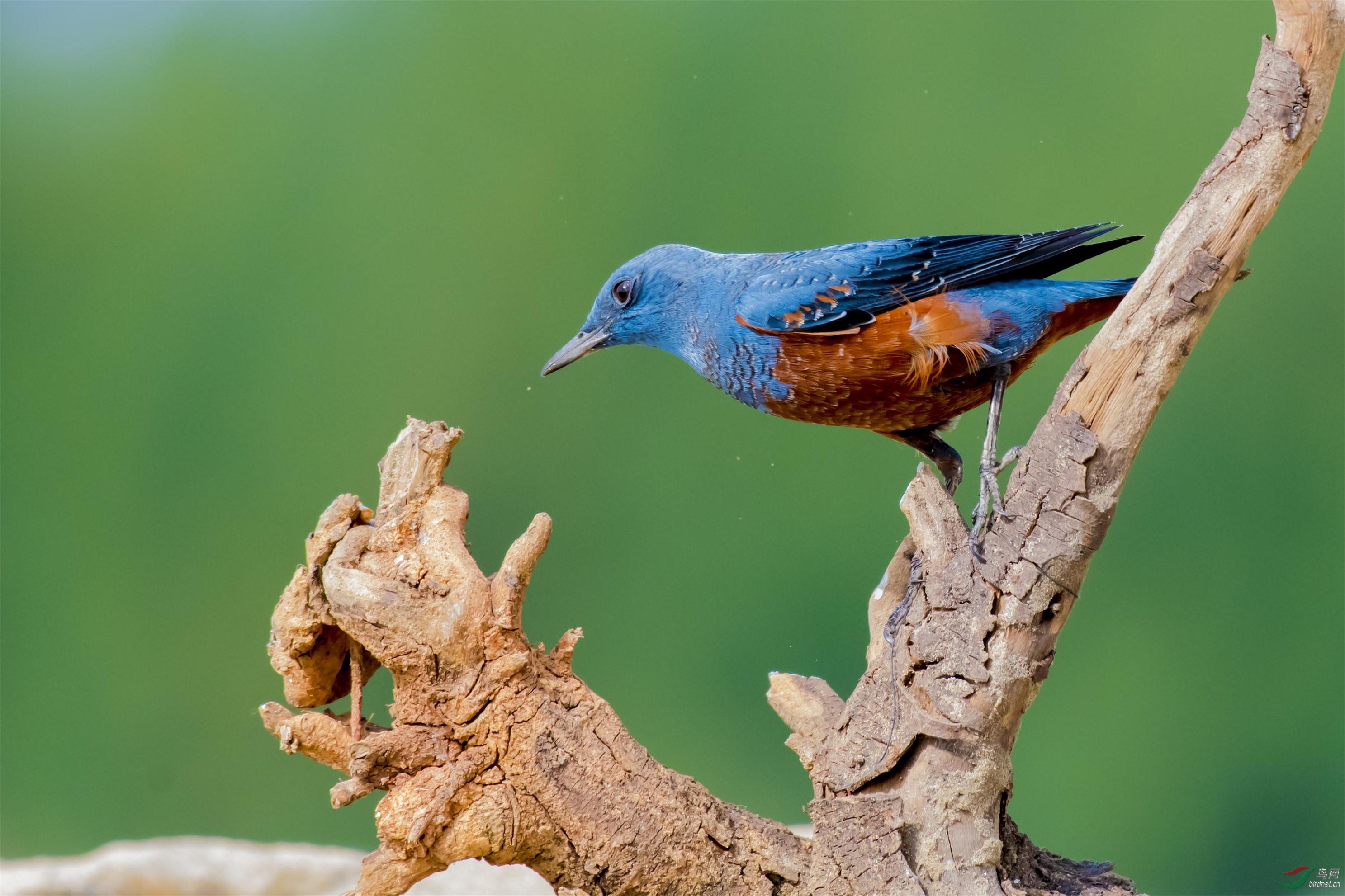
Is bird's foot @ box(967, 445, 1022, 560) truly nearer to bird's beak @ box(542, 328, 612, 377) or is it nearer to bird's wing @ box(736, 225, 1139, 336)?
bird's wing @ box(736, 225, 1139, 336)

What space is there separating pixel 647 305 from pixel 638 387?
1010mm

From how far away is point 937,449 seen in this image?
2561mm

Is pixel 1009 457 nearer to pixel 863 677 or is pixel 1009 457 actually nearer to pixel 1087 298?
pixel 1087 298

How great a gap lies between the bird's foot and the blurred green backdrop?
118 cm

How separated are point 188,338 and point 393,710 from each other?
78.1 inches

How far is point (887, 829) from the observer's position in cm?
202

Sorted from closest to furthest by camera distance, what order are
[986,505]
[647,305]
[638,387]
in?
[986,505] → [647,305] → [638,387]

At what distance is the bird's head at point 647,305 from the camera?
242 centimetres

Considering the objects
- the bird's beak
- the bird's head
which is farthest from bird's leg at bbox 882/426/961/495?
the bird's beak

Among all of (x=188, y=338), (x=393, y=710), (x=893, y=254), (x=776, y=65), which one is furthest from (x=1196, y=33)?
(x=188, y=338)

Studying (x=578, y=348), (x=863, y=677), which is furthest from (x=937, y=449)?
(x=578, y=348)

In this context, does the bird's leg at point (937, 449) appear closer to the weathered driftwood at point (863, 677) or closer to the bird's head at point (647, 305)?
the weathered driftwood at point (863, 677)

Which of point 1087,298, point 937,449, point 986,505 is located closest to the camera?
point 986,505

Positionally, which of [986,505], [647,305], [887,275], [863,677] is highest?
[647,305]
